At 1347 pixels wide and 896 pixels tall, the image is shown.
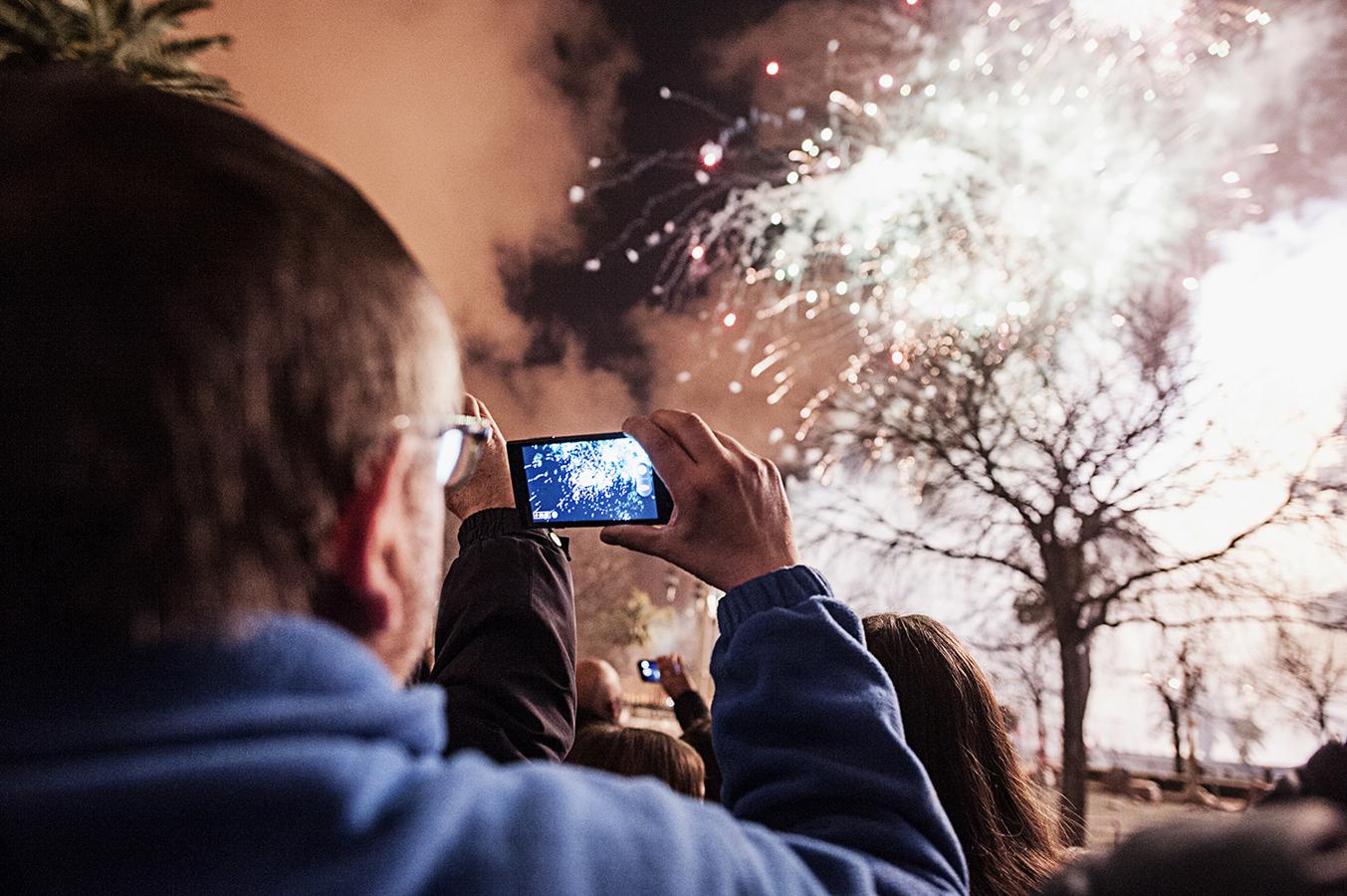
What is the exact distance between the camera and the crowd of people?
0.68m

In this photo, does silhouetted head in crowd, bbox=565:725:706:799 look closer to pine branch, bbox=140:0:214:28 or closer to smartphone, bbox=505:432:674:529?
smartphone, bbox=505:432:674:529

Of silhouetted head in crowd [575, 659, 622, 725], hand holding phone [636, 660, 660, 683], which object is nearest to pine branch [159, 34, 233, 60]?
hand holding phone [636, 660, 660, 683]

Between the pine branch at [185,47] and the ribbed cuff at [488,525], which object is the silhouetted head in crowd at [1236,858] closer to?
the ribbed cuff at [488,525]

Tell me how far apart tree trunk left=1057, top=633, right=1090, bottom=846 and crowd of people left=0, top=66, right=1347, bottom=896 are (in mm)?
14033

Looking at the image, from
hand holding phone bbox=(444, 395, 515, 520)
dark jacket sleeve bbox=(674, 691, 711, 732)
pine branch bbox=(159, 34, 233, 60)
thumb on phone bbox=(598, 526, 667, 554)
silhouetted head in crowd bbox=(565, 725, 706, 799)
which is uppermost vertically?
pine branch bbox=(159, 34, 233, 60)

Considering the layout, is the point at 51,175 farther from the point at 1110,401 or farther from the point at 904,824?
the point at 1110,401

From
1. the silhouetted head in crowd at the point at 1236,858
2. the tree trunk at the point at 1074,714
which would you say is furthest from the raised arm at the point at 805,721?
the tree trunk at the point at 1074,714

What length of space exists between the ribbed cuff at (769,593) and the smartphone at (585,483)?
786 millimetres

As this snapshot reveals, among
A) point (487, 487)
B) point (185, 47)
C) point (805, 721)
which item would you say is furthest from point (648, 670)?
point (185, 47)

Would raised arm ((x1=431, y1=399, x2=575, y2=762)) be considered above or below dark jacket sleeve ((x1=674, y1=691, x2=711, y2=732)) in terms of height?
above

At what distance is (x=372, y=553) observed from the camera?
0.90 m

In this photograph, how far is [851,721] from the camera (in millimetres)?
1124

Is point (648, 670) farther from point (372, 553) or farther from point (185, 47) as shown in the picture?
point (185, 47)

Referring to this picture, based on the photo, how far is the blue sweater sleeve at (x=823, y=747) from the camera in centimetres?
107
